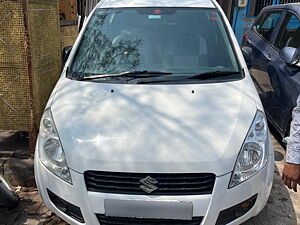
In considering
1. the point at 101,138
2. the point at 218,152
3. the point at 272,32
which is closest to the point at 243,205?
the point at 218,152

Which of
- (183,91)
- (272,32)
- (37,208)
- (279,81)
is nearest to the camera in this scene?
(183,91)

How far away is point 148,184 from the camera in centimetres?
200

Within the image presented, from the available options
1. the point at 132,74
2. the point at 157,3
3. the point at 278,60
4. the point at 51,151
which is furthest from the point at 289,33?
the point at 51,151

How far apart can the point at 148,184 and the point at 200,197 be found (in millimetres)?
320

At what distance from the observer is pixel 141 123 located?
2.23 m

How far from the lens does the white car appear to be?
200 centimetres

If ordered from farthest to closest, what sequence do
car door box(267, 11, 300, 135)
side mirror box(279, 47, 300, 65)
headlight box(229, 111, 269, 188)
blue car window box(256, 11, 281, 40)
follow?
blue car window box(256, 11, 281, 40) < car door box(267, 11, 300, 135) < side mirror box(279, 47, 300, 65) < headlight box(229, 111, 269, 188)

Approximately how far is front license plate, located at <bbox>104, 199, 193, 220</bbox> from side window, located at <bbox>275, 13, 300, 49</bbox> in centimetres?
280

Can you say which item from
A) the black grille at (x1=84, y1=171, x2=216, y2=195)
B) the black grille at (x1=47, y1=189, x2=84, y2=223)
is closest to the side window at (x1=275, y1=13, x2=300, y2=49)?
the black grille at (x1=84, y1=171, x2=216, y2=195)

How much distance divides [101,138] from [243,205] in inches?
39.7

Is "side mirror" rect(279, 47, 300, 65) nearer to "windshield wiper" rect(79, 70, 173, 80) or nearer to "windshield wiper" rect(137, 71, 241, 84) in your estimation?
"windshield wiper" rect(137, 71, 241, 84)

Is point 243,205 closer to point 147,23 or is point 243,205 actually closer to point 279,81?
point 147,23

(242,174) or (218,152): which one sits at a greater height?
(218,152)

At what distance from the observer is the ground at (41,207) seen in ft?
9.39
